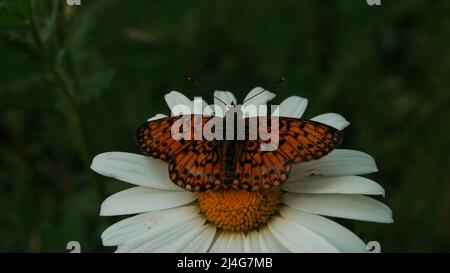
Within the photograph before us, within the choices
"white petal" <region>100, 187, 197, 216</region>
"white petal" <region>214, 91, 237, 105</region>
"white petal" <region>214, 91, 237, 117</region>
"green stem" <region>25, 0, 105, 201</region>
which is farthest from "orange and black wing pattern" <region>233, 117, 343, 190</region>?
"green stem" <region>25, 0, 105, 201</region>

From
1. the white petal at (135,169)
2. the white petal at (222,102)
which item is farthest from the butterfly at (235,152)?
the white petal at (222,102)

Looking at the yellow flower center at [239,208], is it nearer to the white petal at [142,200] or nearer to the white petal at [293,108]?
the white petal at [142,200]

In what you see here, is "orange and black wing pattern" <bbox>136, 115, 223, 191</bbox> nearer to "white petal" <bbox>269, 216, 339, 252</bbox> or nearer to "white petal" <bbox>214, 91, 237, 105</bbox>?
"white petal" <bbox>269, 216, 339, 252</bbox>

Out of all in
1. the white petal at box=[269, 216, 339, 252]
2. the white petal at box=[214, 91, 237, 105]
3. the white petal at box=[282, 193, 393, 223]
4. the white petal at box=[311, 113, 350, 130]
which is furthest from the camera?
the white petal at box=[214, 91, 237, 105]

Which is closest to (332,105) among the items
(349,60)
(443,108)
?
(349,60)

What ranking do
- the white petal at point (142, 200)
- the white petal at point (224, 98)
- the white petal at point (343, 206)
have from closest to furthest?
the white petal at point (343, 206) < the white petal at point (142, 200) < the white petal at point (224, 98)

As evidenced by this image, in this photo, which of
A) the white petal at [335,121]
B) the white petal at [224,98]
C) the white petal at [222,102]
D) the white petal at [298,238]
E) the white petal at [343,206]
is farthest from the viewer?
the white petal at [224,98]

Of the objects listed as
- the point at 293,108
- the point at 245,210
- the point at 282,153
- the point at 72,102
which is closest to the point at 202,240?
the point at 245,210
